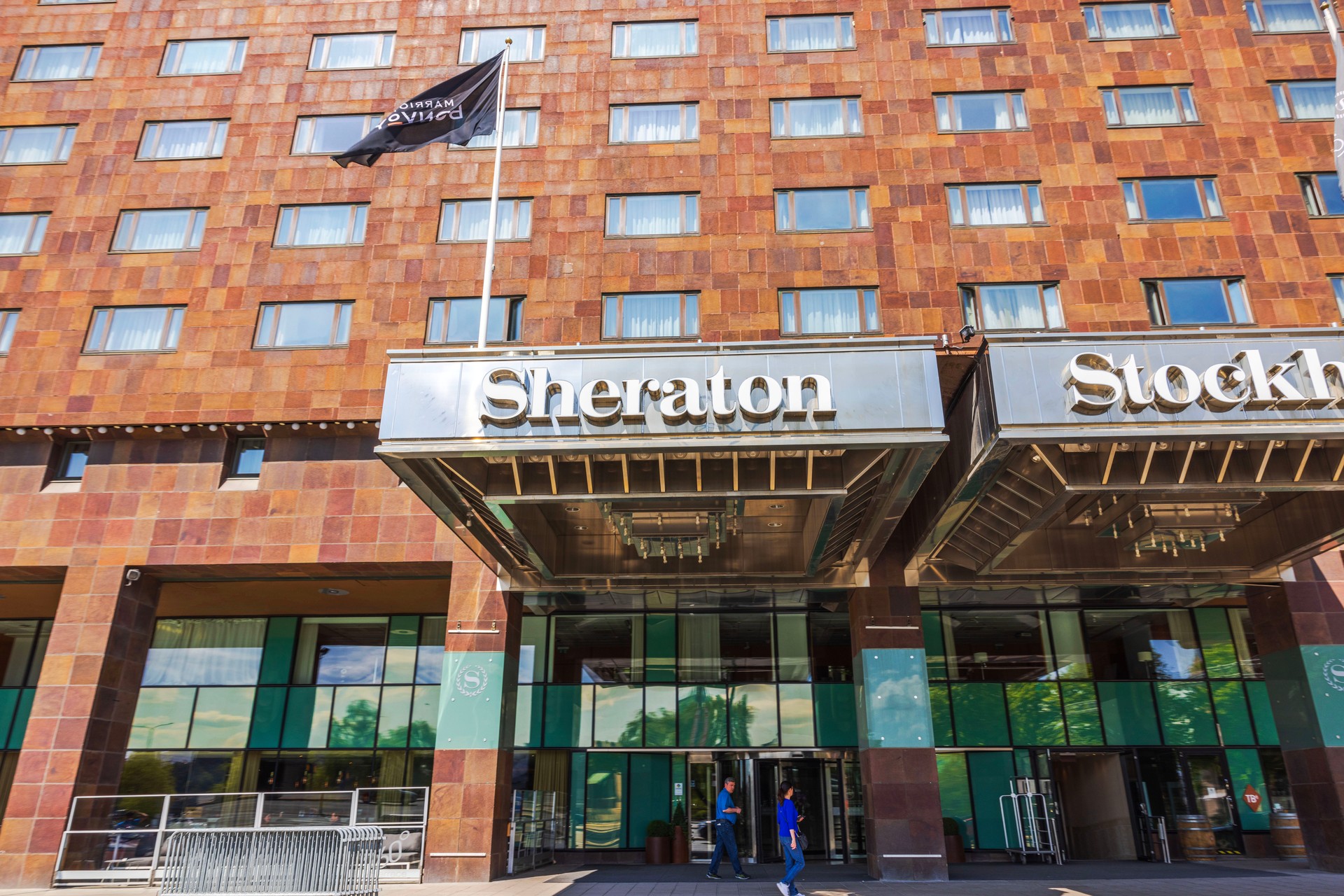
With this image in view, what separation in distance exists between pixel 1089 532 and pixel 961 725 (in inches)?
321

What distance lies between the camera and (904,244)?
24562mm

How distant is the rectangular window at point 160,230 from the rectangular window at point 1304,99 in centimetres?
A: 3146

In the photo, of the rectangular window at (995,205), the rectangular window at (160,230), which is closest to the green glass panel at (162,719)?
the rectangular window at (160,230)

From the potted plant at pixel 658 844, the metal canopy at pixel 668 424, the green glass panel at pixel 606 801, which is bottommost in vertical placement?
the potted plant at pixel 658 844

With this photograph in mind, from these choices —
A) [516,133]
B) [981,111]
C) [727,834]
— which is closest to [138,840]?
[727,834]

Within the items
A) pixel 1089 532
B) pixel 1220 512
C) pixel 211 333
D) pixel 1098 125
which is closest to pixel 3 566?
pixel 211 333

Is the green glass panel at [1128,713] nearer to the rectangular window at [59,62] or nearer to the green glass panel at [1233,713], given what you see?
the green glass panel at [1233,713]

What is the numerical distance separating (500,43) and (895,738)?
2361 centimetres

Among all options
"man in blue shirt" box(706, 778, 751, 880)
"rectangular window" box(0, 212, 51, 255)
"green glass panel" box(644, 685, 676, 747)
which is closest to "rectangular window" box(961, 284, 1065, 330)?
"green glass panel" box(644, 685, 676, 747)

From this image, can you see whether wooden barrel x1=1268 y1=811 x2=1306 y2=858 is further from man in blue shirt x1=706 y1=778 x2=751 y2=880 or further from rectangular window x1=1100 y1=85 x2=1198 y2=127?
rectangular window x1=1100 y1=85 x2=1198 y2=127

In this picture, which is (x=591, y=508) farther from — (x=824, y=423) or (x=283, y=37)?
(x=283, y=37)

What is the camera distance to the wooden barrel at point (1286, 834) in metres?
23.6

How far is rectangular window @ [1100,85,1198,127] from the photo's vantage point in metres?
26.0

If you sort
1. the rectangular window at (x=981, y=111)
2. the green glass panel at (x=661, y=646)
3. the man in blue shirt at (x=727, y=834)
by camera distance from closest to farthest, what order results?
the man in blue shirt at (x=727, y=834)
the green glass panel at (x=661, y=646)
the rectangular window at (x=981, y=111)
